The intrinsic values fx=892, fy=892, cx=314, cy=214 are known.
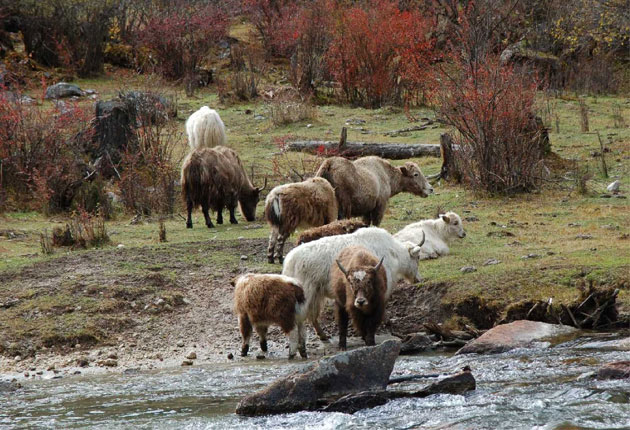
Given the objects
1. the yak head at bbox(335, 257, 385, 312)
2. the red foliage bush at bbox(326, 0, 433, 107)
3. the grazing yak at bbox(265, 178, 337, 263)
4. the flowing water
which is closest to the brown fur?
the grazing yak at bbox(265, 178, 337, 263)

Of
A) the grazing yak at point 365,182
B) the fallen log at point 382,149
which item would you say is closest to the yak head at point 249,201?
the grazing yak at point 365,182

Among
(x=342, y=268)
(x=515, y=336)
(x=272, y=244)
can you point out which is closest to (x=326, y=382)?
(x=342, y=268)

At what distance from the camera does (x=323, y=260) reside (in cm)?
930

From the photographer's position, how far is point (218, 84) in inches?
1084

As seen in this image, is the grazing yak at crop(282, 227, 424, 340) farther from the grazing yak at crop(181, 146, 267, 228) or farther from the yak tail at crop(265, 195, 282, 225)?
the grazing yak at crop(181, 146, 267, 228)

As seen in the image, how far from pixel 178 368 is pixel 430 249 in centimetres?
432

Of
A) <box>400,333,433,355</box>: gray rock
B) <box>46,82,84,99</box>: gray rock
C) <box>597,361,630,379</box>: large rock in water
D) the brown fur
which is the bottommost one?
<box>400,333,433,355</box>: gray rock

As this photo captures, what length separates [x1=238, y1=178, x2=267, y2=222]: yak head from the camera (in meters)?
15.3

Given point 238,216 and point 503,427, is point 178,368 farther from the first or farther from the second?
point 238,216

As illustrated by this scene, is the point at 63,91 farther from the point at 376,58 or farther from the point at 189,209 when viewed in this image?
the point at 189,209

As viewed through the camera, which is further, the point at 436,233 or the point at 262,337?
the point at 436,233

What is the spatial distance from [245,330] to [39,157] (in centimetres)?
950

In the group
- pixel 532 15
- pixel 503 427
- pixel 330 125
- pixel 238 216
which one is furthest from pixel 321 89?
pixel 503 427

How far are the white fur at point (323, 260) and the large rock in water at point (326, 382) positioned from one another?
2094 mm
